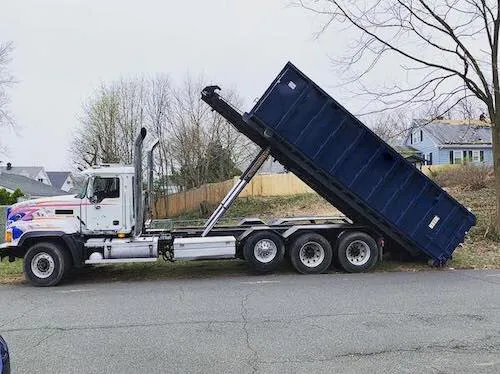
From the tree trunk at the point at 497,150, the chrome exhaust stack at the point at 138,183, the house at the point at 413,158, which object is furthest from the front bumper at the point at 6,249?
the tree trunk at the point at 497,150

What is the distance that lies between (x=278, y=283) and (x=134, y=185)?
3832 millimetres

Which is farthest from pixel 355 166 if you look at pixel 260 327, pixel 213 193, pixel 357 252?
pixel 213 193

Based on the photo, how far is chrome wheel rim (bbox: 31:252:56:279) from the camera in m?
10.9

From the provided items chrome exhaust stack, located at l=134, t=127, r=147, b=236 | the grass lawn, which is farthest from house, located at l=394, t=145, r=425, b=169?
chrome exhaust stack, located at l=134, t=127, r=147, b=236

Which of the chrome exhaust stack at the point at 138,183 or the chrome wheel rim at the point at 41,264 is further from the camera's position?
the chrome exhaust stack at the point at 138,183

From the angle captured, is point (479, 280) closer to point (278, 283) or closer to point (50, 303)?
point (278, 283)

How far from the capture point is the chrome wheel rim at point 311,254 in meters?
11.8

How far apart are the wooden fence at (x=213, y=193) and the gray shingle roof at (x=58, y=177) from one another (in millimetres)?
59707

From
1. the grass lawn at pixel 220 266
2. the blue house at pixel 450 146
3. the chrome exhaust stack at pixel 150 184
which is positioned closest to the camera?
the grass lawn at pixel 220 266

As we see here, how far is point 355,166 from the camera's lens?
1166 cm

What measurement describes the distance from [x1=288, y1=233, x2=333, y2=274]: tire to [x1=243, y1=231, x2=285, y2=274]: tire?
0.31m

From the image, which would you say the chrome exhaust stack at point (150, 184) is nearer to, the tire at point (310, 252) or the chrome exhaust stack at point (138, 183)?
the chrome exhaust stack at point (138, 183)

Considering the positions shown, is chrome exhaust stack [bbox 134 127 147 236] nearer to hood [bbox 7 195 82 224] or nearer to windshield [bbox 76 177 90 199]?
windshield [bbox 76 177 90 199]

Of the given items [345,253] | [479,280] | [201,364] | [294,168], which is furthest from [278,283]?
[201,364]
